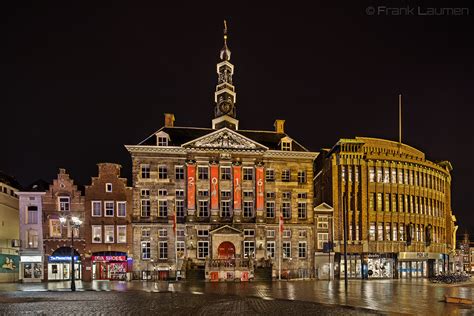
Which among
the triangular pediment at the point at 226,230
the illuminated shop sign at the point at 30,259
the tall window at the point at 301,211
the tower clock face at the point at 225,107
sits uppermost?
the tower clock face at the point at 225,107

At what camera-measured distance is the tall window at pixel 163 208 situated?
7069 centimetres

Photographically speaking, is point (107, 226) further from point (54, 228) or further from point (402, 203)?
point (402, 203)

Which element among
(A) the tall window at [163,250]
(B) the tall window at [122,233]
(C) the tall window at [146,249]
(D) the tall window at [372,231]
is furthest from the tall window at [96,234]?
(D) the tall window at [372,231]

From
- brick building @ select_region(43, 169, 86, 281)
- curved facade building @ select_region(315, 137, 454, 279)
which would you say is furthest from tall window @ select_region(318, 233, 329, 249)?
brick building @ select_region(43, 169, 86, 281)

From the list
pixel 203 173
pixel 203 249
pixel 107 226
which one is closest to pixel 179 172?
pixel 203 173

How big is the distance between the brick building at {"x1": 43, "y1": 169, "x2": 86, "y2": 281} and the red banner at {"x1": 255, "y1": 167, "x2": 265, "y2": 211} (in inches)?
850

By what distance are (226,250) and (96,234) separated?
15977 millimetres

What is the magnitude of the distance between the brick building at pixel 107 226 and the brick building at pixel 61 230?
103cm

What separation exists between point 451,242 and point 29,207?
67.7 meters

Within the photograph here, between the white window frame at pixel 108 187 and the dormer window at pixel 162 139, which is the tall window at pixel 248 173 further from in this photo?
the white window frame at pixel 108 187

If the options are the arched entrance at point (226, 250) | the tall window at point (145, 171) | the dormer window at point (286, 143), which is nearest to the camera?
the tall window at point (145, 171)

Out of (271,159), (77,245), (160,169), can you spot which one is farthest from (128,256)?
(271,159)

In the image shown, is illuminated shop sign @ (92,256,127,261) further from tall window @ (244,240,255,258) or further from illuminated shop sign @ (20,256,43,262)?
tall window @ (244,240,255,258)

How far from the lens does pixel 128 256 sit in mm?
69062
